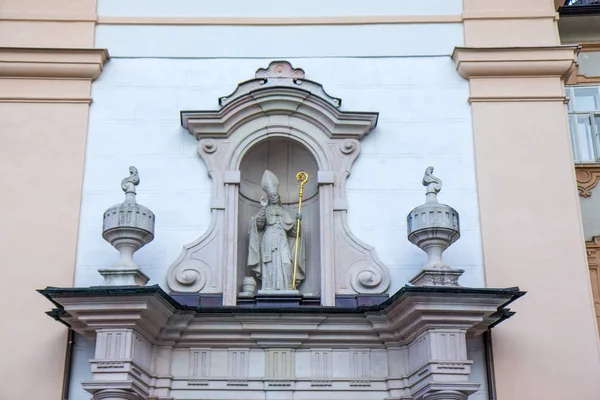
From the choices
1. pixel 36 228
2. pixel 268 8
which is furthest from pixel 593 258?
pixel 36 228

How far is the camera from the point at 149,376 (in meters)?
9.69

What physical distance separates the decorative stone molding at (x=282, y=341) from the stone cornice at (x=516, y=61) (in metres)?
2.72

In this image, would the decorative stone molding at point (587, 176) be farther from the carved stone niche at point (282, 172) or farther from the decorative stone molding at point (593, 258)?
the carved stone niche at point (282, 172)

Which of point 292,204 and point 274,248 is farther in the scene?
point 292,204

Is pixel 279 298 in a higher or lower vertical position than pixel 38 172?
lower

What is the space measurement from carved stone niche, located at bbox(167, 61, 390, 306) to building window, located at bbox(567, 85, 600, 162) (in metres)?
3.06

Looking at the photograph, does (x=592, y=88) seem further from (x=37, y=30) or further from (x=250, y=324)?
(x=37, y=30)

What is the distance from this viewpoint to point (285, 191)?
1125 cm

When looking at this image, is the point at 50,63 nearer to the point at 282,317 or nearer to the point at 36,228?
the point at 36,228

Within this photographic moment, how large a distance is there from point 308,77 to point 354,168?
1146 mm

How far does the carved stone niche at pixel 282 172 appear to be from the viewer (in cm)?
1034

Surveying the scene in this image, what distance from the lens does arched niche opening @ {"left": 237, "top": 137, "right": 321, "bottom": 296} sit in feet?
35.1

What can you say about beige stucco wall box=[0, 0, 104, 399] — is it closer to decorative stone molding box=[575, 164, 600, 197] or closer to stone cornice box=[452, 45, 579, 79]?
stone cornice box=[452, 45, 579, 79]

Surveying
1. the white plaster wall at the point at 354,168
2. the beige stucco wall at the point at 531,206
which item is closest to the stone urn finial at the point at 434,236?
the white plaster wall at the point at 354,168
